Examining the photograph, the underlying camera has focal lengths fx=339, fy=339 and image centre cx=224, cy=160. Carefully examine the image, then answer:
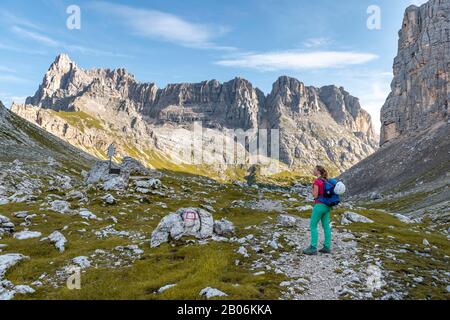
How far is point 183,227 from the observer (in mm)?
22375

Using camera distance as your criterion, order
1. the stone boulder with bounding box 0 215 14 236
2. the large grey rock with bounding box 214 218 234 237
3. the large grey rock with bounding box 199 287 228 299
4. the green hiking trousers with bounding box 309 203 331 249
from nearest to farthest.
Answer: the large grey rock with bounding box 199 287 228 299, the green hiking trousers with bounding box 309 203 331 249, the large grey rock with bounding box 214 218 234 237, the stone boulder with bounding box 0 215 14 236

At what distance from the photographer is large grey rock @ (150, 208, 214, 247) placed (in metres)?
21.8

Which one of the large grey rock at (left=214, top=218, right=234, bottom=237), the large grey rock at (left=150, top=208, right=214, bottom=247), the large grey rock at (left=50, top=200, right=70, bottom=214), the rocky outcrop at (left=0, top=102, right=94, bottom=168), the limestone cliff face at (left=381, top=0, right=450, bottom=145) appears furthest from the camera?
the limestone cliff face at (left=381, top=0, right=450, bottom=145)

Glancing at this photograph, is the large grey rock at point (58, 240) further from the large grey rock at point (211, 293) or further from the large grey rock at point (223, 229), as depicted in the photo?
the large grey rock at point (211, 293)

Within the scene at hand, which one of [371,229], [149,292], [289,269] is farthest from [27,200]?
[371,229]

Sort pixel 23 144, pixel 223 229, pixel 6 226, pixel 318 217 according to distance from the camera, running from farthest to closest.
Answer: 1. pixel 23 144
2. pixel 6 226
3. pixel 223 229
4. pixel 318 217

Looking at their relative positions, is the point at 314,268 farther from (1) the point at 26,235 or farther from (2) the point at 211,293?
(1) the point at 26,235

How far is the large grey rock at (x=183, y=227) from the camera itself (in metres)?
21.8

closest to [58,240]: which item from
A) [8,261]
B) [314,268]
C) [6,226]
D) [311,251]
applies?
[8,261]

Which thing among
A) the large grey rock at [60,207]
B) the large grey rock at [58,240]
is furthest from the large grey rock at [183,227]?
the large grey rock at [60,207]

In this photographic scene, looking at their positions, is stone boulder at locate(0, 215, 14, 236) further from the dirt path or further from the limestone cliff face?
the limestone cliff face

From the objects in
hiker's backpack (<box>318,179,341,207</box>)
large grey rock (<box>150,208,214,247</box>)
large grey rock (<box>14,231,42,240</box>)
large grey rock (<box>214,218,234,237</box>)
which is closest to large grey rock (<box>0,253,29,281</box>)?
large grey rock (<box>14,231,42,240</box>)
